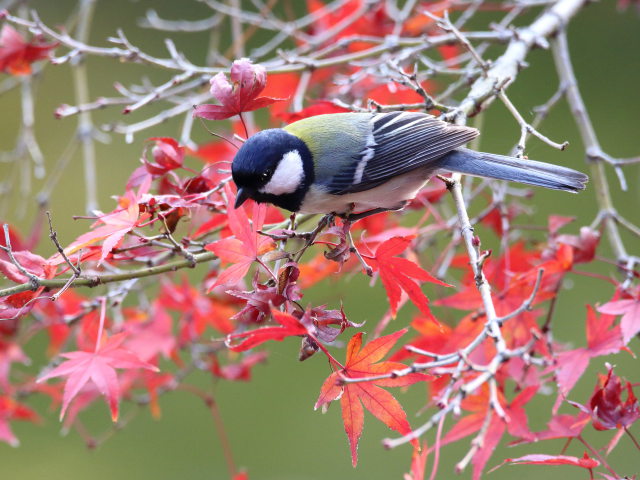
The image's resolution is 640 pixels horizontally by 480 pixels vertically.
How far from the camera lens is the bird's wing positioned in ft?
4.84

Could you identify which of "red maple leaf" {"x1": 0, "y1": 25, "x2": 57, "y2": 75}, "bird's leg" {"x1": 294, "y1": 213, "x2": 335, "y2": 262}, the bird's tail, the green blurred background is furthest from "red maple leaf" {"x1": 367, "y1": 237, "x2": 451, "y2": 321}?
the green blurred background

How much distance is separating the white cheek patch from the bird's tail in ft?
0.99

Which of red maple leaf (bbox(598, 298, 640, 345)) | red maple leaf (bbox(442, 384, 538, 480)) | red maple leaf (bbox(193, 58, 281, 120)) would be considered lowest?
red maple leaf (bbox(442, 384, 538, 480))

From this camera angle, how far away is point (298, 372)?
12.1 feet

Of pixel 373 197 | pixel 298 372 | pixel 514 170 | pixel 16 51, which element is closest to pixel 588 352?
pixel 514 170

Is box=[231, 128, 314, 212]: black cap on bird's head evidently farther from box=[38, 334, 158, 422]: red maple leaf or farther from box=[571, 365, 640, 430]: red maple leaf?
box=[571, 365, 640, 430]: red maple leaf

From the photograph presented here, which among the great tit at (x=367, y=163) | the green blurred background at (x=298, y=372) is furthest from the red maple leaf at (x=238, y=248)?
the green blurred background at (x=298, y=372)

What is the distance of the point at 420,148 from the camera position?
4.99 ft

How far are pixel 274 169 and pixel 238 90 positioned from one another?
17 centimetres

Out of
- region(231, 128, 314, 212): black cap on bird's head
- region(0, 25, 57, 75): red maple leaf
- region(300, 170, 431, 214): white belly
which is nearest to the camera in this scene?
region(231, 128, 314, 212): black cap on bird's head

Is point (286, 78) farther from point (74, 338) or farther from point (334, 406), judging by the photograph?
point (334, 406)

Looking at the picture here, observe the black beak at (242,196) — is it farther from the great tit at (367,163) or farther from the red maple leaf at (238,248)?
the red maple leaf at (238,248)

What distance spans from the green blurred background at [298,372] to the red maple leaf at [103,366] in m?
1.27

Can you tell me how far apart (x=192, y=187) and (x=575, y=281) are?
2.89 meters
